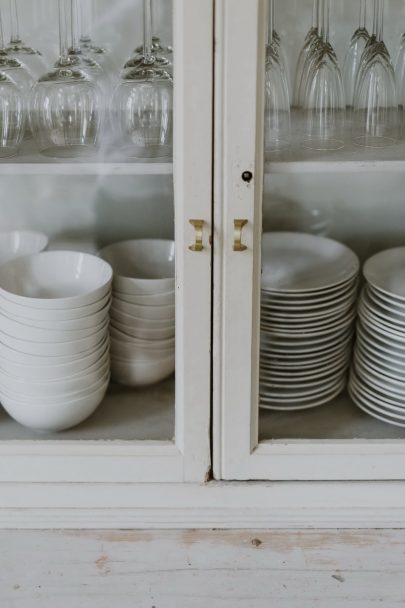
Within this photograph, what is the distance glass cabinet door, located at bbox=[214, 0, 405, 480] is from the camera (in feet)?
3.33

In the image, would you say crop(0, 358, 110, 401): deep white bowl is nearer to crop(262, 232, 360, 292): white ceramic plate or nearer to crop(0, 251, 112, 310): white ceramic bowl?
crop(0, 251, 112, 310): white ceramic bowl

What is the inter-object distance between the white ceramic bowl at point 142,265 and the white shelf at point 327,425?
20 cm

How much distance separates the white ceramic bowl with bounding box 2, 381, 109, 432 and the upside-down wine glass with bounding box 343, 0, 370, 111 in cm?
50

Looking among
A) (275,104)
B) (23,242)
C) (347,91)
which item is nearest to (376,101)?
(347,91)

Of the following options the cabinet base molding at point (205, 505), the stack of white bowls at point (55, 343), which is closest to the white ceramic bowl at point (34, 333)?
the stack of white bowls at point (55, 343)

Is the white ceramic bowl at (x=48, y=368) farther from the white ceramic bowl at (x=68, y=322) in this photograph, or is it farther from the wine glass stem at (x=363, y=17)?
the wine glass stem at (x=363, y=17)

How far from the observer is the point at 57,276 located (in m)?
1.16

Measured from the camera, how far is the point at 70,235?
45.1 inches

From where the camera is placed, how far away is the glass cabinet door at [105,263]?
1063 millimetres

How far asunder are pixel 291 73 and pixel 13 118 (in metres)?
0.34

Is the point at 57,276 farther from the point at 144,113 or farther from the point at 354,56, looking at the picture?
the point at 354,56

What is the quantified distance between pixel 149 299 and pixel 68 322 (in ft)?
0.34
